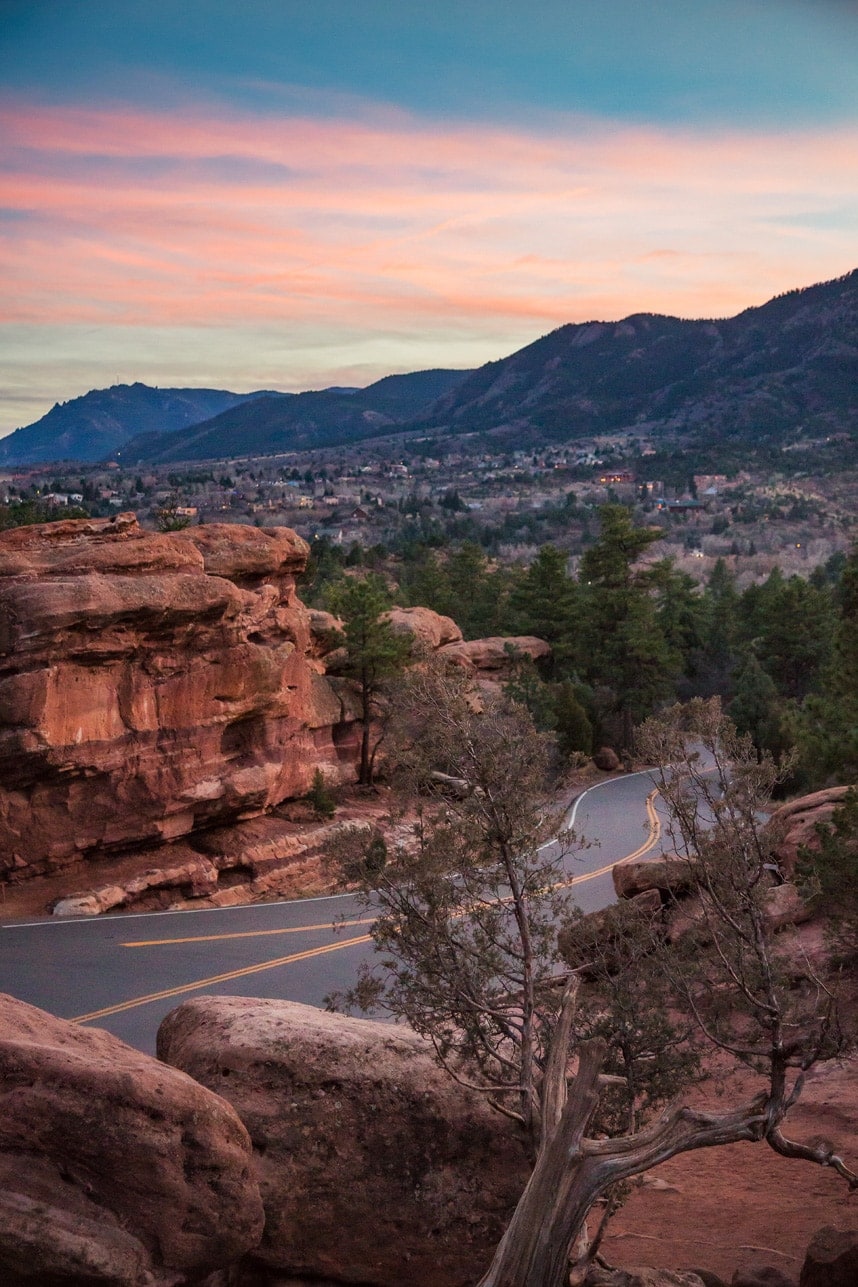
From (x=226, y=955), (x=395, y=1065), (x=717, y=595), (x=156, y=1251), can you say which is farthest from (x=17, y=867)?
(x=717, y=595)

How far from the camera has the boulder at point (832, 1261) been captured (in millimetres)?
8531

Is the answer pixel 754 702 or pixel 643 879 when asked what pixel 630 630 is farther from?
pixel 643 879

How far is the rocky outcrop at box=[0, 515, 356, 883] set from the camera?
2238cm

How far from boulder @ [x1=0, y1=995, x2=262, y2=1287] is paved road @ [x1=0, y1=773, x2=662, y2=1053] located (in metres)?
6.22

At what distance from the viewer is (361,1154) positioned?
10.1 meters

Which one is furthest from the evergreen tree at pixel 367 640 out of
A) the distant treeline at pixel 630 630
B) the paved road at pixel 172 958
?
the paved road at pixel 172 958

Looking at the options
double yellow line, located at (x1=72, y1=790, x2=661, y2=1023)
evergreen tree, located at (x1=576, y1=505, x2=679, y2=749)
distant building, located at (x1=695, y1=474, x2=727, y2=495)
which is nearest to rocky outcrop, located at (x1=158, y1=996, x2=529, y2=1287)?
double yellow line, located at (x1=72, y1=790, x2=661, y2=1023)

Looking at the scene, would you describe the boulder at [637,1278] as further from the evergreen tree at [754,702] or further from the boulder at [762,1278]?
the evergreen tree at [754,702]

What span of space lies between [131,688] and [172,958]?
6765 millimetres

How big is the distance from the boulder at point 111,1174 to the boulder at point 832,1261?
172 inches

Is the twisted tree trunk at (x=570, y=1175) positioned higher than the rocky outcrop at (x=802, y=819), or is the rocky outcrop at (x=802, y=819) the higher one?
the twisted tree trunk at (x=570, y=1175)

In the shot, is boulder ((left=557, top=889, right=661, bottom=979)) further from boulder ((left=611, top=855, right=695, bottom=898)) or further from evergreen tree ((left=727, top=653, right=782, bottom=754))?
evergreen tree ((left=727, top=653, right=782, bottom=754))

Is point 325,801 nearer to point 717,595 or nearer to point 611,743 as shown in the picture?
point 611,743

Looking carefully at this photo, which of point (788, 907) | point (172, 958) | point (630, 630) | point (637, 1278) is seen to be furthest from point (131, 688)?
point (630, 630)
